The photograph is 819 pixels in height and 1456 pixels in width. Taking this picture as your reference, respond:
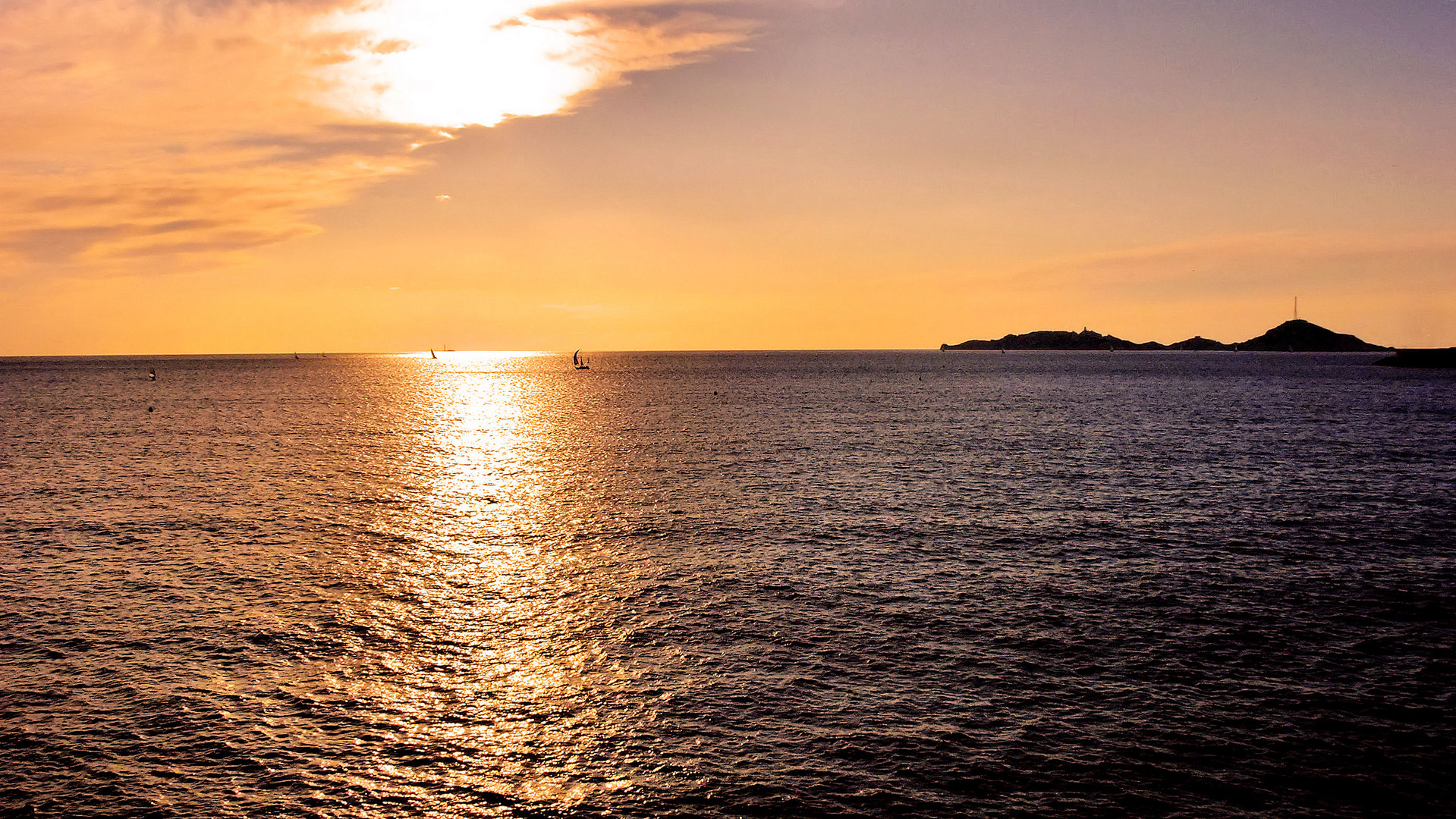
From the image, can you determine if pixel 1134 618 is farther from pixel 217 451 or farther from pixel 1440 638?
pixel 217 451

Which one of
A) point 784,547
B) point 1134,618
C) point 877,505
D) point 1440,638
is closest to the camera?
point 1440,638

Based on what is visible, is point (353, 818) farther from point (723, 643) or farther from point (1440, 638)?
point (1440, 638)

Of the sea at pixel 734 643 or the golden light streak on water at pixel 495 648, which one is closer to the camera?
the sea at pixel 734 643

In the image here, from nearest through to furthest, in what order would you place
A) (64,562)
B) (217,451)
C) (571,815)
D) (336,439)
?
(571,815) < (64,562) < (217,451) < (336,439)

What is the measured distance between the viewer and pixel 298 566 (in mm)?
37500

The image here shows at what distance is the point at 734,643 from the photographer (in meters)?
27.3

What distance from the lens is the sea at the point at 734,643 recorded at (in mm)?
18781

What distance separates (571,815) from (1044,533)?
31875mm

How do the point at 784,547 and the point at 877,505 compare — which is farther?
the point at 877,505

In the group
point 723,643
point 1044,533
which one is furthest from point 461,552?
point 1044,533

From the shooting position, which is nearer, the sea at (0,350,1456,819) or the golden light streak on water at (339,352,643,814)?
the sea at (0,350,1456,819)

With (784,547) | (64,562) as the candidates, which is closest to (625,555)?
(784,547)

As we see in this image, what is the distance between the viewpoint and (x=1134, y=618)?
29.2 m

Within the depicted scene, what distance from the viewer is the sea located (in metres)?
18.8
